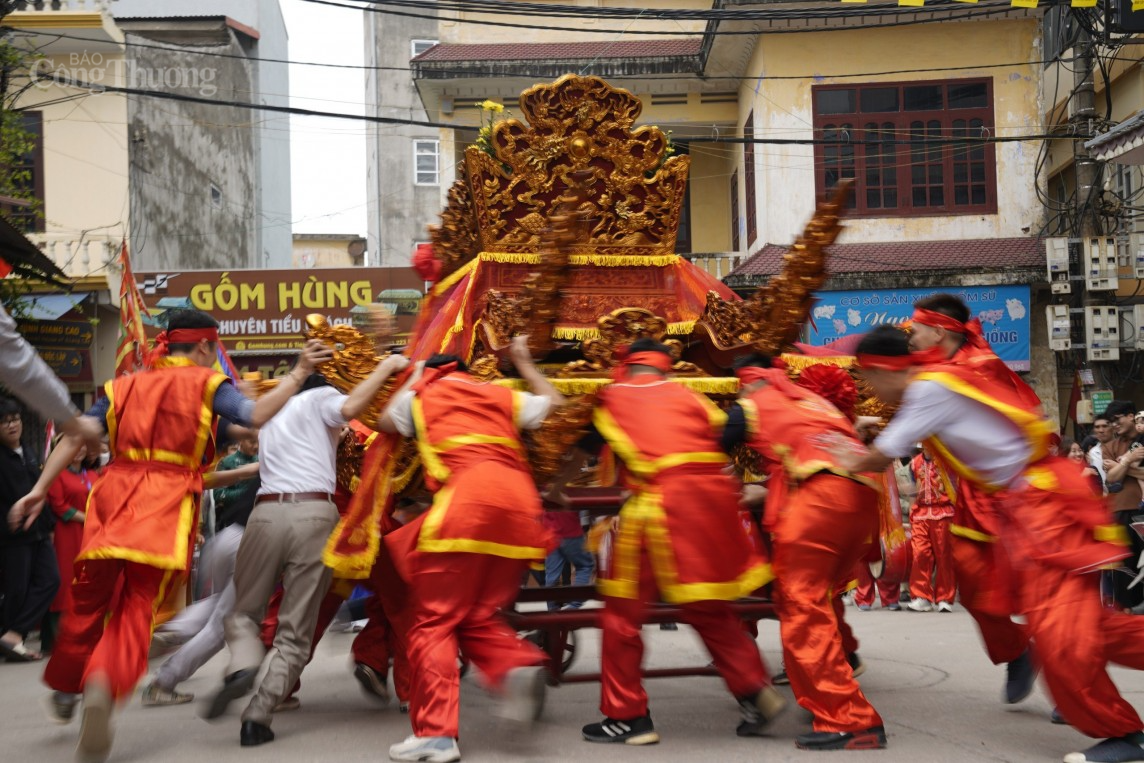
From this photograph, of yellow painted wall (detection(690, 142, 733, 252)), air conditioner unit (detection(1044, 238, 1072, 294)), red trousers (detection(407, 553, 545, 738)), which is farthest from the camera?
yellow painted wall (detection(690, 142, 733, 252))

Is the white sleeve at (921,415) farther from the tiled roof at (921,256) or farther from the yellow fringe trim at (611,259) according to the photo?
the tiled roof at (921,256)

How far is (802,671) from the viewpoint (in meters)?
5.05

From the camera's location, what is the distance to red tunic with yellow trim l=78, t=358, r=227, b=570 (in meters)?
5.12

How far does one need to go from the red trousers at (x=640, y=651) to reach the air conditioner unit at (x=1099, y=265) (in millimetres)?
12701

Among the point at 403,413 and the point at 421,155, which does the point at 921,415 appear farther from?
the point at 421,155

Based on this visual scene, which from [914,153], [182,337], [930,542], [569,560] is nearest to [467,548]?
[182,337]

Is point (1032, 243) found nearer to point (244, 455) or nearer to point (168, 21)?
point (244, 455)

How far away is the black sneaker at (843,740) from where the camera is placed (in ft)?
16.3

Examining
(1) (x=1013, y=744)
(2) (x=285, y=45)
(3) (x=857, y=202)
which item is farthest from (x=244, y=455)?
(2) (x=285, y=45)

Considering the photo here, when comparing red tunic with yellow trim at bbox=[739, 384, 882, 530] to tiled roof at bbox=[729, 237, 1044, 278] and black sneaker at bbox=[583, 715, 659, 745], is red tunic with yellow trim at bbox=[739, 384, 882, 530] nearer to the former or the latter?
black sneaker at bbox=[583, 715, 659, 745]

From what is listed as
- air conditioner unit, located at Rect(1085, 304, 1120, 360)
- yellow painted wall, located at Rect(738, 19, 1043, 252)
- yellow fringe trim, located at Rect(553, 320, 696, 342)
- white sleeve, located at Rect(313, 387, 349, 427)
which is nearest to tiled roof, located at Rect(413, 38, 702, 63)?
yellow painted wall, located at Rect(738, 19, 1043, 252)

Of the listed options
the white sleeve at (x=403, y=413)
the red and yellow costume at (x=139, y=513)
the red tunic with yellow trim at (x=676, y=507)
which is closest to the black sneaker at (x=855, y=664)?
the red tunic with yellow trim at (x=676, y=507)

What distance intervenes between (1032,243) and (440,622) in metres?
15.4

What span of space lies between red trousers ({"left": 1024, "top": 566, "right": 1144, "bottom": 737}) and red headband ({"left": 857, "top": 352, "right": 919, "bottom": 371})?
3.60ft
